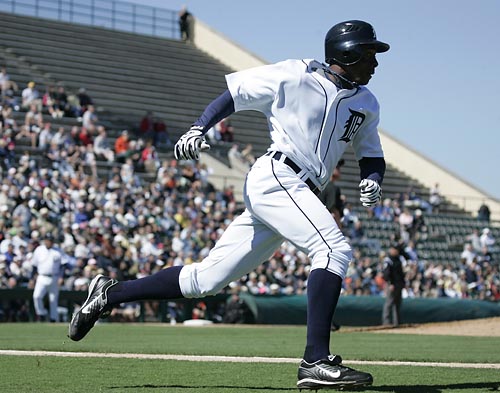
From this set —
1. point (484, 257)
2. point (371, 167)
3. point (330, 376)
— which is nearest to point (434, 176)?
point (484, 257)

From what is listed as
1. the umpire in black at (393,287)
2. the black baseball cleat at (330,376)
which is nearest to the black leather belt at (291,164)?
the black baseball cleat at (330,376)

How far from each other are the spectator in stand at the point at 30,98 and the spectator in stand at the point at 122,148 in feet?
7.96

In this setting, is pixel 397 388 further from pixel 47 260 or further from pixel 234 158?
pixel 234 158

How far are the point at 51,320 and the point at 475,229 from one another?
16.9 m

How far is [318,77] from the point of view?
245 inches

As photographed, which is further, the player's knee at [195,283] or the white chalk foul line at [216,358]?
the white chalk foul line at [216,358]

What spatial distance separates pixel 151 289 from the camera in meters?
6.48

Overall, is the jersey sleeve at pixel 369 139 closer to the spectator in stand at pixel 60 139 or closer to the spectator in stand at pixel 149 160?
the spectator in stand at pixel 60 139

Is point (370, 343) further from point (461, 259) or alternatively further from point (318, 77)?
point (461, 259)

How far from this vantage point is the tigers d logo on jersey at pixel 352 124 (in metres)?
6.29

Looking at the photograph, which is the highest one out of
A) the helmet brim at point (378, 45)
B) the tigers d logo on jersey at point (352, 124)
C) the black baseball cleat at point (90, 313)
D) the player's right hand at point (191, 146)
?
the helmet brim at point (378, 45)

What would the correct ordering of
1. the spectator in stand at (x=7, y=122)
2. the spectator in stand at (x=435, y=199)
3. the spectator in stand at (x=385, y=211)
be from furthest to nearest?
the spectator in stand at (x=435, y=199), the spectator in stand at (x=385, y=211), the spectator in stand at (x=7, y=122)

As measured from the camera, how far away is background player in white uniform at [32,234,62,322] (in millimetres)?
19188

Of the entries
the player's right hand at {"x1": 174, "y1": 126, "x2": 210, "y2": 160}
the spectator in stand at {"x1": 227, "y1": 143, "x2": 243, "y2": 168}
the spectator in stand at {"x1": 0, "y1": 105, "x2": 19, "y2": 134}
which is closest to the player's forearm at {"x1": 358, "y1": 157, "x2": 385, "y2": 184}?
the player's right hand at {"x1": 174, "y1": 126, "x2": 210, "y2": 160}
